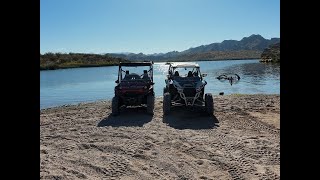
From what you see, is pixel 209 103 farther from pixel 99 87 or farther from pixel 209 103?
pixel 99 87

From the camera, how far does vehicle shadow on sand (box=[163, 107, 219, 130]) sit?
10.8 m

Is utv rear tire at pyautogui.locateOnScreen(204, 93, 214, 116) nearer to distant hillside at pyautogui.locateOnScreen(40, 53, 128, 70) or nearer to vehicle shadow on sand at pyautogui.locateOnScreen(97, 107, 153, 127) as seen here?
vehicle shadow on sand at pyautogui.locateOnScreen(97, 107, 153, 127)

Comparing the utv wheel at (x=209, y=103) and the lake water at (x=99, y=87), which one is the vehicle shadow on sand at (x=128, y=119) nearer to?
the utv wheel at (x=209, y=103)

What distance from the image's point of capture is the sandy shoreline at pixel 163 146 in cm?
639

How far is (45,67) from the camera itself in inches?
3366

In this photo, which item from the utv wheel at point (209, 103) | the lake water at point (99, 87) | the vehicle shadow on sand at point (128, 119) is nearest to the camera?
the vehicle shadow on sand at point (128, 119)

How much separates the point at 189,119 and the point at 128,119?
228 centimetres

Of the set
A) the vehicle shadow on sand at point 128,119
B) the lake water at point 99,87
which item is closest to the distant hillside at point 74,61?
the lake water at point 99,87

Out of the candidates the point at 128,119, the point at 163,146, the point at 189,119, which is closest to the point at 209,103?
the point at 189,119

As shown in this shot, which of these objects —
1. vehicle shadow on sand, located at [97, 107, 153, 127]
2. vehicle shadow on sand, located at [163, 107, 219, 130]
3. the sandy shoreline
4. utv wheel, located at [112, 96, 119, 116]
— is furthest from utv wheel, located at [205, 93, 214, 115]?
utv wheel, located at [112, 96, 119, 116]

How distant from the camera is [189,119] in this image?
39.2 feet
